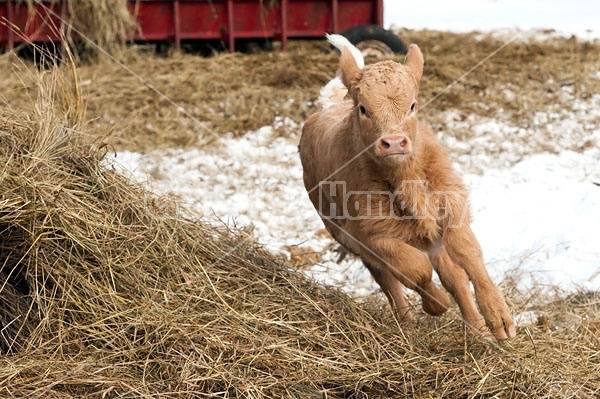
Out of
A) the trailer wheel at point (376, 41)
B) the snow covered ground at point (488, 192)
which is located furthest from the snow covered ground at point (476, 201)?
the trailer wheel at point (376, 41)

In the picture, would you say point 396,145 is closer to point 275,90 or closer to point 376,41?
point 275,90

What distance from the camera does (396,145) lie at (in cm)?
448

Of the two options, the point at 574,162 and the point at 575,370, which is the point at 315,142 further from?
the point at 574,162

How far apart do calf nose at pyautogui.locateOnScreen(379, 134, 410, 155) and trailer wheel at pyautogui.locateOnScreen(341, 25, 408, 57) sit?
23.2 ft

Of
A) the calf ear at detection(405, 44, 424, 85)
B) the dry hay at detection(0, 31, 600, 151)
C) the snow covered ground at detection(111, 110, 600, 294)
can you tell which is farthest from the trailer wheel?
the calf ear at detection(405, 44, 424, 85)

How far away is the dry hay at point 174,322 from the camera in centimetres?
414

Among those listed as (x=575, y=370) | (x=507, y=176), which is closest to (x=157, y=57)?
(x=507, y=176)

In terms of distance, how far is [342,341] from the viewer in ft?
15.2

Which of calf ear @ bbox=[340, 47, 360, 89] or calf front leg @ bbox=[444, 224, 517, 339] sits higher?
calf ear @ bbox=[340, 47, 360, 89]

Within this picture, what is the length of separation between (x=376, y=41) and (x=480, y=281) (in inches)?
285

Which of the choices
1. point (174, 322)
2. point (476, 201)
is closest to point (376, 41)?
point (476, 201)

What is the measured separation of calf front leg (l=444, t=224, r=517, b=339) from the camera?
184 inches

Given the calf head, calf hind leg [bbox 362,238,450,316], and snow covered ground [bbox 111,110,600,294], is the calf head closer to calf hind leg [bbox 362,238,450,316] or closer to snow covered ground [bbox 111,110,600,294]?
calf hind leg [bbox 362,238,450,316]

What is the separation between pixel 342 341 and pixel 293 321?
0.29 m
